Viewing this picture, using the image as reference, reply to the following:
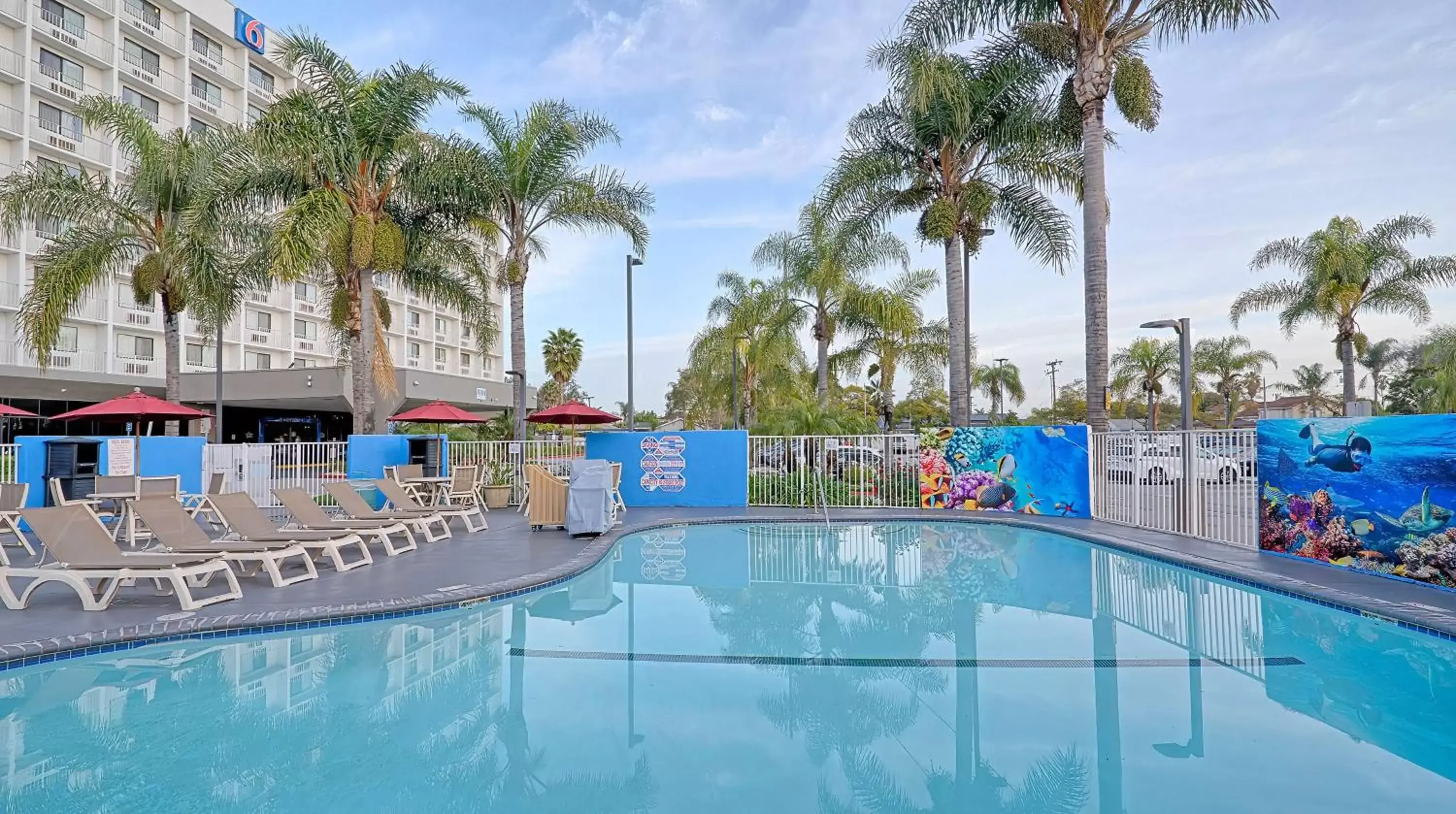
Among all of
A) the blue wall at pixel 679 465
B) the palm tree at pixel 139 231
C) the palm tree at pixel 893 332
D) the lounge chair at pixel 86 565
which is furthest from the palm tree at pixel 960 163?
the lounge chair at pixel 86 565

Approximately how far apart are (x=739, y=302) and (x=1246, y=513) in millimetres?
21451

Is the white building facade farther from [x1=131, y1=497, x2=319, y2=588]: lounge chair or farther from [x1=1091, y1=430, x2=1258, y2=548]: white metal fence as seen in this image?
[x1=1091, y1=430, x2=1258, y2=548]: white metal fence

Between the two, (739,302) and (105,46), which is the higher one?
(105,46)

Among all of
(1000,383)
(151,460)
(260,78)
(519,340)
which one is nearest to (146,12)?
(260,78)

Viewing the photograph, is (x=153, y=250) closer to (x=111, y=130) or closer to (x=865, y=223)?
(x=111, y=130)

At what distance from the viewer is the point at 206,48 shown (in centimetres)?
3756

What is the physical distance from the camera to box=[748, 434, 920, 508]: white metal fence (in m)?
15.1

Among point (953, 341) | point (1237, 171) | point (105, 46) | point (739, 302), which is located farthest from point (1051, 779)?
point (105, 46)

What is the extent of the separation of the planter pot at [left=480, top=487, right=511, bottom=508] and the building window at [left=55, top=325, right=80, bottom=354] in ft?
85.8

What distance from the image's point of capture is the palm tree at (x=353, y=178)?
14.7m

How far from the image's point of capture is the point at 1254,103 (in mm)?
13914

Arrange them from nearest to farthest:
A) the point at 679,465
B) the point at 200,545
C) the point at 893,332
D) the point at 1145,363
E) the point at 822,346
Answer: the point at 200,545
the point at 679,465
the point at 893,332
the point at 822,346
the point at 1145,363

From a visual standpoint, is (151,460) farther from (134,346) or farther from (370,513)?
(134,346)

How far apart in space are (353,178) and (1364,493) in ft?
57.8
